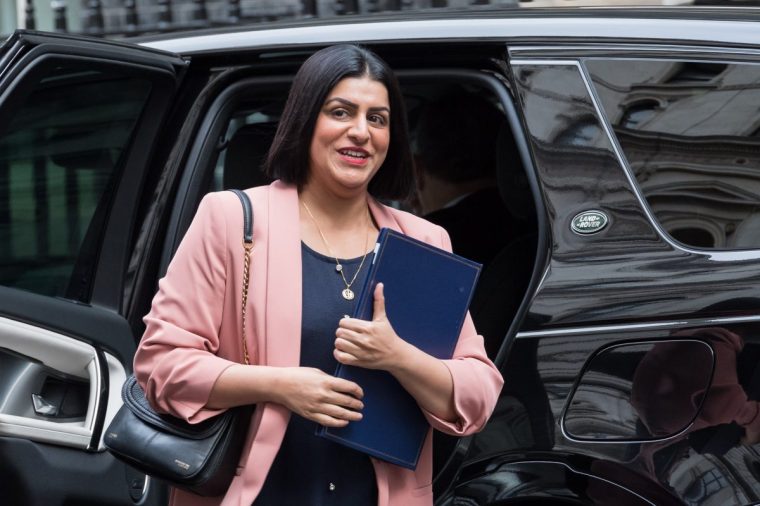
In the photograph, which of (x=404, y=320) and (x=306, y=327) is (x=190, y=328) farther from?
(x=404, y=320)

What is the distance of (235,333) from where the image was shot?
2.23 metres

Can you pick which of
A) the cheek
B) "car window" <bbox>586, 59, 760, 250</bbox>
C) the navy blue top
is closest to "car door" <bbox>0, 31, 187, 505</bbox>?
the navy blue top

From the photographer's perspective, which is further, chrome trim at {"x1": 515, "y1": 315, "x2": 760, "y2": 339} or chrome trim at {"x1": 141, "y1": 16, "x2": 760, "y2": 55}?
chrome trim at {"x1": 141, "y1": 16, "x2": 760, "y2": 55}

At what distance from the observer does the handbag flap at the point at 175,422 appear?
219 cm

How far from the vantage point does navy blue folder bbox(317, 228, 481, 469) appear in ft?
7.12

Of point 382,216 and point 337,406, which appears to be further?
point 382,216

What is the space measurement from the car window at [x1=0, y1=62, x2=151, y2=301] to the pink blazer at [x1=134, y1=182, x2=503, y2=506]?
31.6 inches

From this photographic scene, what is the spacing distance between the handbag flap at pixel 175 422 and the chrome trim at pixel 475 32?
1013mm

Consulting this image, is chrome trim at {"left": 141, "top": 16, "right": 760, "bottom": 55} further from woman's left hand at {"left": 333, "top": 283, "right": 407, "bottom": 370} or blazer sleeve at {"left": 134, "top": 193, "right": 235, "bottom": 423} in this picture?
woman's left hand at {"left": 333, "top": 283, "right": 407, "bottom": 370}

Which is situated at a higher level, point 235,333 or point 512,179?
point 512,179

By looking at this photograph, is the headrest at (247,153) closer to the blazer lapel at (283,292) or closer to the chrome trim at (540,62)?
the chrome trim at (540,62)

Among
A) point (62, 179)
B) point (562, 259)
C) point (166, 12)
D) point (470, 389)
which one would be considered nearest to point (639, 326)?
point (562, 259)

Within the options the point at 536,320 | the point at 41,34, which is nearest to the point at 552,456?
the point at 536,320

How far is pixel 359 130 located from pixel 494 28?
2.05 feet
